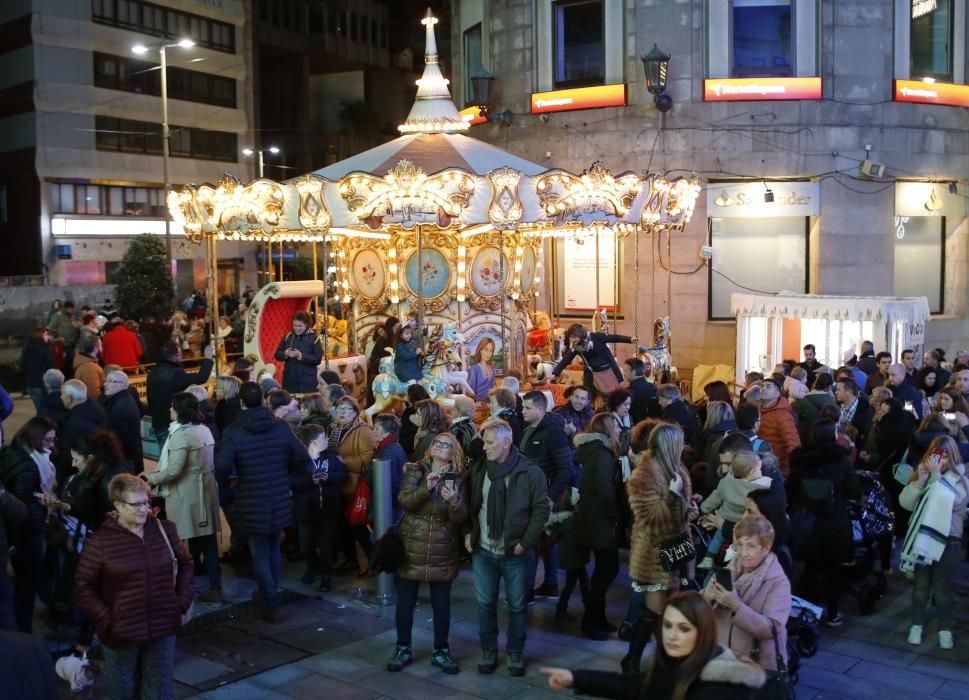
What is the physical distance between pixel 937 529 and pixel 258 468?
16.9 ft

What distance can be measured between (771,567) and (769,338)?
13.9 meters

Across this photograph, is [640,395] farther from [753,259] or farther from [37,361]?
[753,259]

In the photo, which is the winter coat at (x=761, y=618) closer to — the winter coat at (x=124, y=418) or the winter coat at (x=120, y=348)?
the winter coat at (x=124, y=418)

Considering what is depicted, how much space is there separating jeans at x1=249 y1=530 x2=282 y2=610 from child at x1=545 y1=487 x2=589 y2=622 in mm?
2226

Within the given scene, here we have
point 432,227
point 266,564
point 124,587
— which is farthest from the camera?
point 432,227

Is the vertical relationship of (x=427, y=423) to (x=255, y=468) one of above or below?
above

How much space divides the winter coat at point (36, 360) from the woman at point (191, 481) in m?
8.20

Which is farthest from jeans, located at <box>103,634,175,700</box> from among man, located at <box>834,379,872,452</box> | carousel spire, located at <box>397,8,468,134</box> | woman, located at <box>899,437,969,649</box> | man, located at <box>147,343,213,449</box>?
carousel spire, located at <box>397,8,468,134</box>

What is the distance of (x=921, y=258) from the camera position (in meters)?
24.3

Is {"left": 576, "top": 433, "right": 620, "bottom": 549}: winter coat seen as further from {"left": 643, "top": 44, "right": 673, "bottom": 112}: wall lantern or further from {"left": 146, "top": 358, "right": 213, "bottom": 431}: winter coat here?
{"left": 643, "top": 44, "right": 673, "bottom": 112}: wall lantern

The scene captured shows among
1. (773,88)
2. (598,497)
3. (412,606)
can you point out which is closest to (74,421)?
(412,606)

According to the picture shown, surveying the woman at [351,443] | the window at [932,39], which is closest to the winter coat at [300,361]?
the woman at [351,443]

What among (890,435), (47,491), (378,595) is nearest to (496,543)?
(378,595)

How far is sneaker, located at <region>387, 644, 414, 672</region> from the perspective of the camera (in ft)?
26.4
